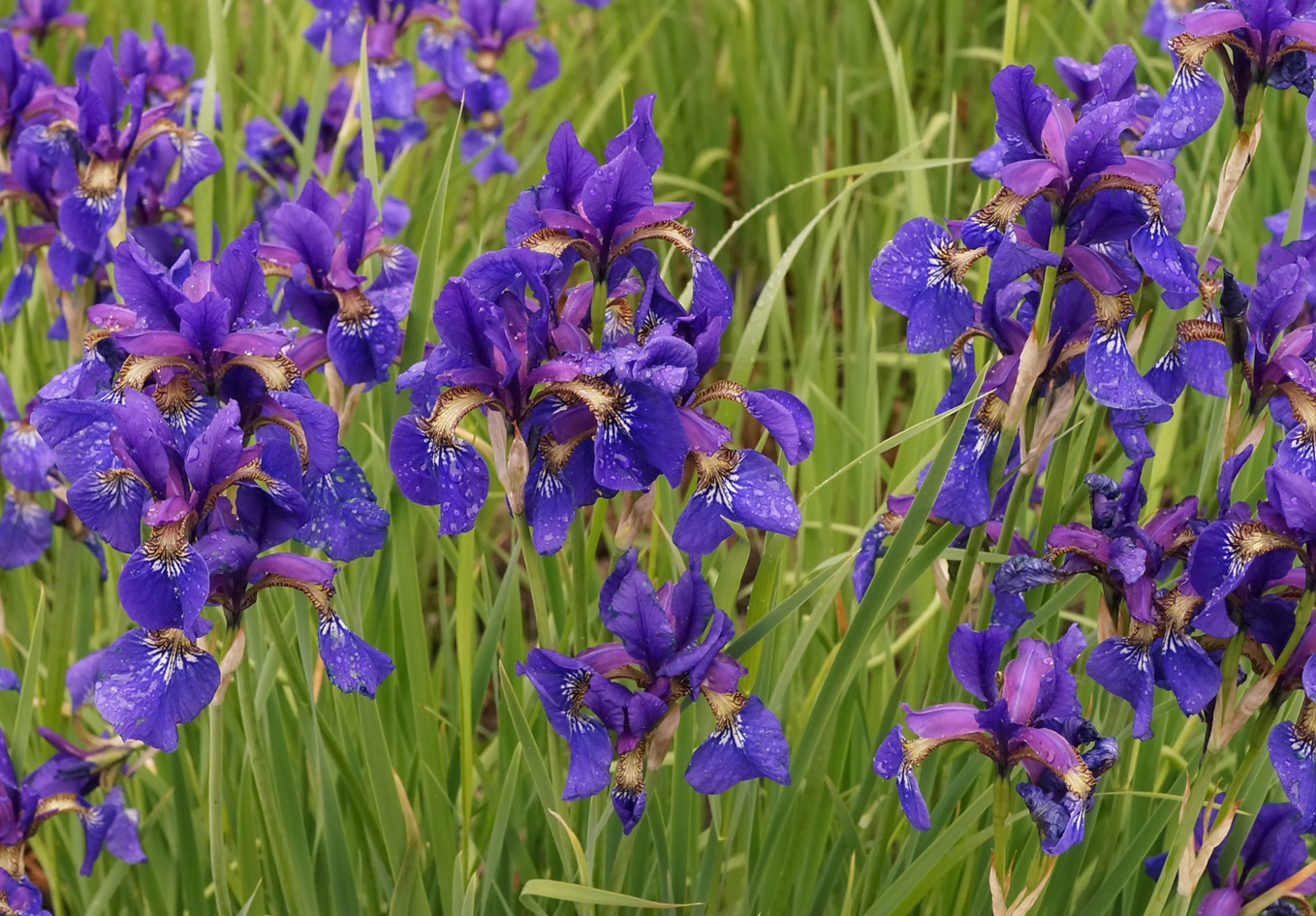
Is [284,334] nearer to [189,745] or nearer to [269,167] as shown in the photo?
[189,745]

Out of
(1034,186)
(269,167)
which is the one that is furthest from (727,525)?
(269,167)

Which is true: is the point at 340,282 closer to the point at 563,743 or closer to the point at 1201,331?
the point at 563,743

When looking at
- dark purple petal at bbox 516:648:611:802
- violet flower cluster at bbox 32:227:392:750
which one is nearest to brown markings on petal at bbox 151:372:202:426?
violet flower cluster at bbox 32:227:392:750

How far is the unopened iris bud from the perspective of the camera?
1.58m

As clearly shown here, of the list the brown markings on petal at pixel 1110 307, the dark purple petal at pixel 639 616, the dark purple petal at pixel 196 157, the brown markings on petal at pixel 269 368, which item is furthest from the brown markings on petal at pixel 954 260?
the dark purple petal at pixel 196 157

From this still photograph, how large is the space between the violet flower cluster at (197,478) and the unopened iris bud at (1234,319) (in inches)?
43.3

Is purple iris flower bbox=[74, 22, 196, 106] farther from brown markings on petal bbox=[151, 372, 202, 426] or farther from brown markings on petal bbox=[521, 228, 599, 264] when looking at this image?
brown markings on petal bbox=[521, 228, 599, 264]

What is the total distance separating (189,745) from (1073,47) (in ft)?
12.6

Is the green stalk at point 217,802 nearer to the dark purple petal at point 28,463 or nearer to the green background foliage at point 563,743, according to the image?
the green background foliage at point 563,743

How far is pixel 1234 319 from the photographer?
1.63 m

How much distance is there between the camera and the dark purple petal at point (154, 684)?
1354 millimetres

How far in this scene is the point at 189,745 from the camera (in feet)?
7.50

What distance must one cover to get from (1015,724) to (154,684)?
0.97m

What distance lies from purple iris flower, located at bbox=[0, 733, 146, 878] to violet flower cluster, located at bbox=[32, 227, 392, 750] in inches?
24.2
